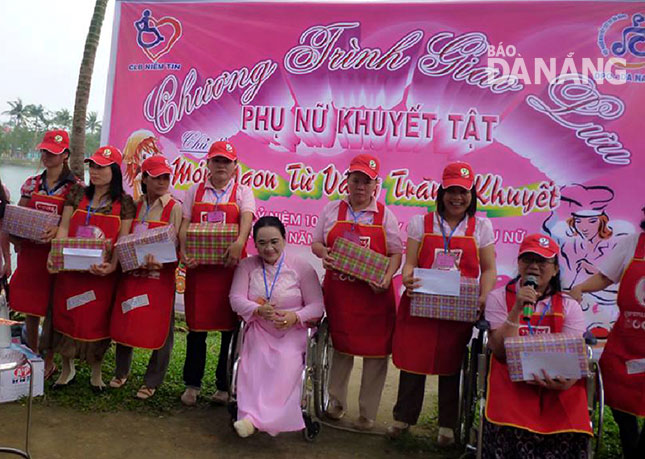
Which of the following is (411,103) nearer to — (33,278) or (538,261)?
(538,261)

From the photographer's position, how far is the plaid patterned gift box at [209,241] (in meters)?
3.40

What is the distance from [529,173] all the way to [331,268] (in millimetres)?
2242

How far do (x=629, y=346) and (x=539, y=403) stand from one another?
2.13ft

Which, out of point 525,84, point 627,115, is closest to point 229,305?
point 525,84

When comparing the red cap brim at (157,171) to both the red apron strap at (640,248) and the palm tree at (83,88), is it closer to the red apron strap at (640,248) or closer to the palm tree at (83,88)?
the red apron strap at (640,248)

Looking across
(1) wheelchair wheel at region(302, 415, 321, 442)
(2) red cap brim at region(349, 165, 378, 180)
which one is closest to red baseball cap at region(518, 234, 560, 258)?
(2) red cap brim at region(349, 165, 378, 180)

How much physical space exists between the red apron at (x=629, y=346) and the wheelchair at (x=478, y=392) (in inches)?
5.0

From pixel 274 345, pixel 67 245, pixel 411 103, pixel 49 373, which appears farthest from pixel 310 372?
pixel 411 103

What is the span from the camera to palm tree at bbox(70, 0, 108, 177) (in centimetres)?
595

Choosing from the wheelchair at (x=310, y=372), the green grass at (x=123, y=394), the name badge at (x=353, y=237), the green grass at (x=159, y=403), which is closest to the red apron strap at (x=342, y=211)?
the name badge at (x=353, y=237)

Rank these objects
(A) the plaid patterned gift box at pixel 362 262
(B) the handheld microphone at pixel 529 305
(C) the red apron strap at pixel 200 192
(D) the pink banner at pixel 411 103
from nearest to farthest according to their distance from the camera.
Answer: (B) the handheld microphone at pixel 529 305
(A) the plaid patterned gift box at pixel 362 262
(C) the red apron strap at pixel 200 192
(D) the pink banner at pixel 411 103

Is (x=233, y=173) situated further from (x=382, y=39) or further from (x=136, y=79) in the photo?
(x=136, y=79)

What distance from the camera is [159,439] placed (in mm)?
3258

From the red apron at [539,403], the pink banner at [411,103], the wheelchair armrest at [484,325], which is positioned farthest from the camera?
the pink banner at [411,103]
